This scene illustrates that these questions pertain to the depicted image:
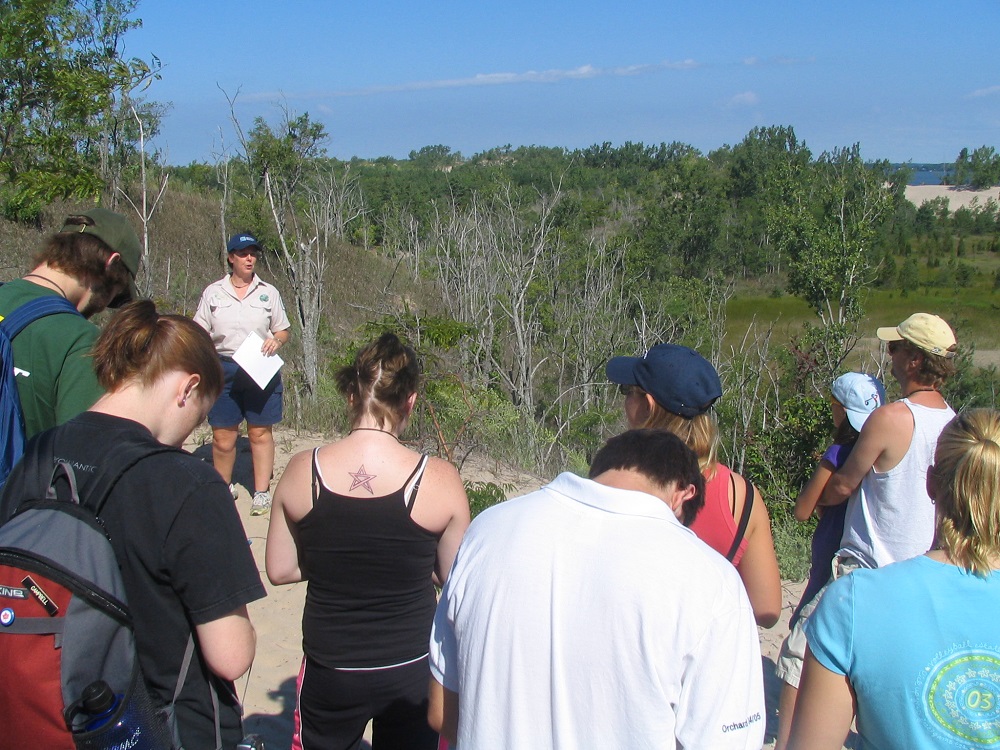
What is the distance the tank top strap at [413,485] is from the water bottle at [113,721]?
79 centimetres

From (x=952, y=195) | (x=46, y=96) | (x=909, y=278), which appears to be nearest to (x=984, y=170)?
(x=952, y=195)

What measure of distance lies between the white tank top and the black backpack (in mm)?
2297

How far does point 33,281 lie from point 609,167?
255 ft

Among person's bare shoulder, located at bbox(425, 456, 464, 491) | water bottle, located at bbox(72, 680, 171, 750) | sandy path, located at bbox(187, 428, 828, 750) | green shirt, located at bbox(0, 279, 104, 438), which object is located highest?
green shirt, located at bbox(0, 279, 104, 438)

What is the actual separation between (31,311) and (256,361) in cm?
241

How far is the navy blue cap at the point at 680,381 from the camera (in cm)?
220

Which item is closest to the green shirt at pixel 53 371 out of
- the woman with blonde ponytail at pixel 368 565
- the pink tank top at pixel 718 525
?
the woman with blonde ponytail at pixel 368 565

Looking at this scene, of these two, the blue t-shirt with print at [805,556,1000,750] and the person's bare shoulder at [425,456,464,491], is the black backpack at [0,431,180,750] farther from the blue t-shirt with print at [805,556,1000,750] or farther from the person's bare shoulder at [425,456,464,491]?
the blue t-shirt with print at [805,556,1000,750]

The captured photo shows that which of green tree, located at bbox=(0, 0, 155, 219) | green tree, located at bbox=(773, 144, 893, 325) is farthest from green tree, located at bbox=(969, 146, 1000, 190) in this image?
green tree, located at bbox=(0, 0, 155, 219)

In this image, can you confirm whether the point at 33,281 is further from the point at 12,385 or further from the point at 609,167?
the point at 609,167

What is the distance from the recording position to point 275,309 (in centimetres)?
500

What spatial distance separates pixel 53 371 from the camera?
2297 mm

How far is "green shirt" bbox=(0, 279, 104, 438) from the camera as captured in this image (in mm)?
2283

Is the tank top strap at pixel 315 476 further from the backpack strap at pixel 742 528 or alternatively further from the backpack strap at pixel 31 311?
the backpack strap at pixel 742 528
